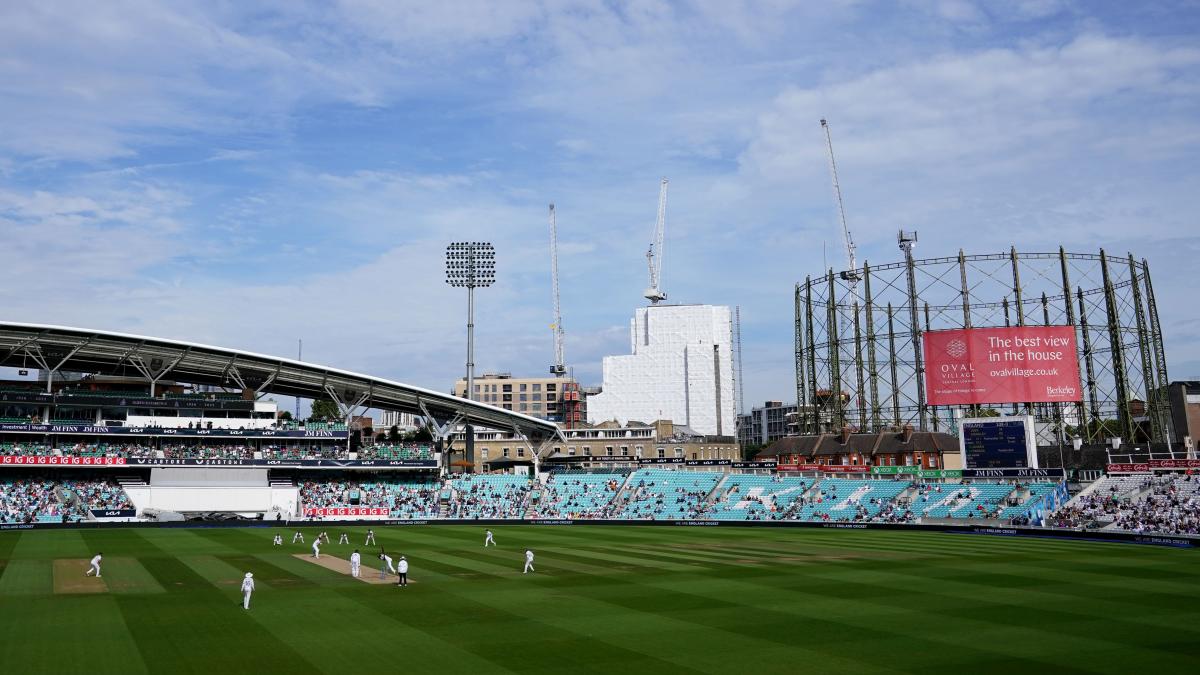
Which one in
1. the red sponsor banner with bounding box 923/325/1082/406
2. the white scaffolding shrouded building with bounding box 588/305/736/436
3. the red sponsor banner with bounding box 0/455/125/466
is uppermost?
the white scaffolding shrouded building with bounding box 588/305/736/436

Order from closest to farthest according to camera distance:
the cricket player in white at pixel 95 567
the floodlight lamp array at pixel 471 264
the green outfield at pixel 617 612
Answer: the green outfield at pixel 617 612 → the cricket player in white at pixel 95 567 → the floodlight lamp array at pixel 471 264

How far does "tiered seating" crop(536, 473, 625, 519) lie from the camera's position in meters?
84.2

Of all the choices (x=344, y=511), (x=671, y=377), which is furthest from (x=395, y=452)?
(x=671, y=377)

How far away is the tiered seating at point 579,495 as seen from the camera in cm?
8421

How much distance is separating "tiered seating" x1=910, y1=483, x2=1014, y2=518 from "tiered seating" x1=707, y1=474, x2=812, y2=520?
1114cm

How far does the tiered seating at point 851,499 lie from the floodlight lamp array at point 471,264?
46.8 m

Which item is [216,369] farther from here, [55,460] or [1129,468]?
[1129,468]

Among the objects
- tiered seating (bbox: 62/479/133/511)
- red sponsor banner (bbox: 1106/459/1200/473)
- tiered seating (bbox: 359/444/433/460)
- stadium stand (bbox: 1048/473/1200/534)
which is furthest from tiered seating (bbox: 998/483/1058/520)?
tiered seating (bbox: 62/479/133/511)

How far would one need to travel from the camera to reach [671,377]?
171000 mm

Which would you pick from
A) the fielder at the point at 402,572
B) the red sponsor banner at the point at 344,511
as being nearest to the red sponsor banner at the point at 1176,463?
the fielder at the point at 402,572

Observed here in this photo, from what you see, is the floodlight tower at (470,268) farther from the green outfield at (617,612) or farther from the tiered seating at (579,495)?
the green outfield at (617,612)

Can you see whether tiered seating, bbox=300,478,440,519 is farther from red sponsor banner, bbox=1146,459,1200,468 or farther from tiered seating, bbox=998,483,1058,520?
red sponsor banner, bbox=1146,459,1200,468

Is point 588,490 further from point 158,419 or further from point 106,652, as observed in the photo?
point 106,652

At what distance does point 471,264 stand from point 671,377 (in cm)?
7168
